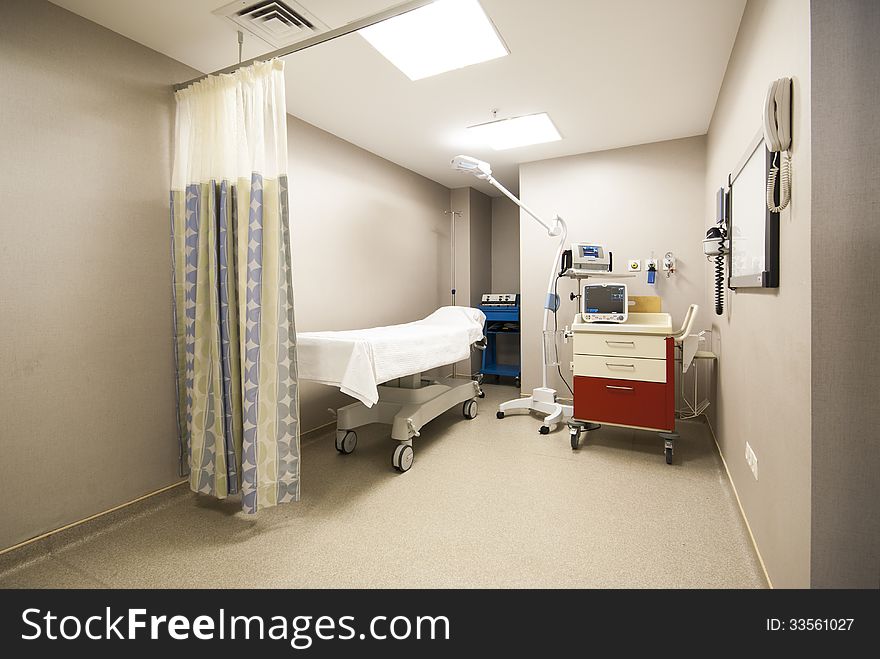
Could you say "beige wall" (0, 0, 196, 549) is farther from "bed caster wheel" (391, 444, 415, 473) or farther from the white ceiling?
"bed caster wheel" (391, 444, 415, 473)

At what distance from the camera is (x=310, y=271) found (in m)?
3.54

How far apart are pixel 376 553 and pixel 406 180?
3.95 meters

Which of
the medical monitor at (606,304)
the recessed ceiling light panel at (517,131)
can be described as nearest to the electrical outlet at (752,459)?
the medical monitor at (606,304)

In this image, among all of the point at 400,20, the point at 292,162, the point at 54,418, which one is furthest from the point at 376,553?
the point at 292,162

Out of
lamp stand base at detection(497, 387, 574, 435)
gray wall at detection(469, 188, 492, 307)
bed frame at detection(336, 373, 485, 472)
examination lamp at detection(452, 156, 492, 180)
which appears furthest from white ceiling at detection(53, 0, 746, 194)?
lamp stand base at detection(497, 387, 574, 435)

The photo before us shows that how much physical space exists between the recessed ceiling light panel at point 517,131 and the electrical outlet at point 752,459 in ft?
8.79

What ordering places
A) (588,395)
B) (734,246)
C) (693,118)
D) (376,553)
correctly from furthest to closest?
(693,118), (588,395), (734,246), (376,553)

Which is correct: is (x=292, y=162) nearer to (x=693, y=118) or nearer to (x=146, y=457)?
(x=146, y=457)

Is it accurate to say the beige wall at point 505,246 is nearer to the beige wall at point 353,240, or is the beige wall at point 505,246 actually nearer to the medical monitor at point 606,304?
the beige wall at point 353,240

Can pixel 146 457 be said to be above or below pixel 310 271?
below

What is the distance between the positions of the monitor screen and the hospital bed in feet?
3.35

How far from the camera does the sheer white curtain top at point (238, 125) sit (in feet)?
6.95

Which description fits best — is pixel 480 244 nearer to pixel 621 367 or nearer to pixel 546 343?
pixel 546 343

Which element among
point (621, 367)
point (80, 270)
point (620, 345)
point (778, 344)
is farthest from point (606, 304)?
point (80, 270)
